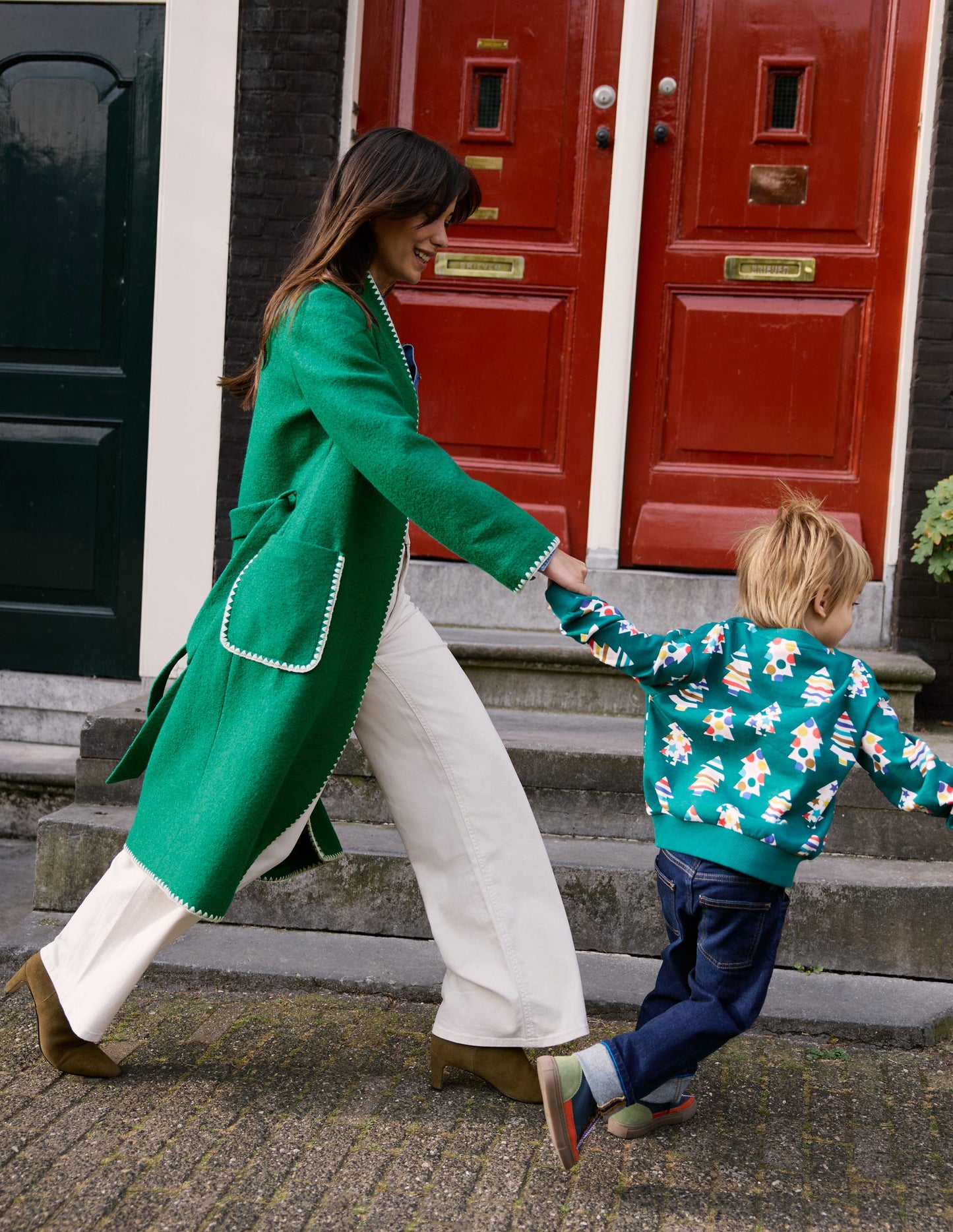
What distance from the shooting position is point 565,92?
4.87 m

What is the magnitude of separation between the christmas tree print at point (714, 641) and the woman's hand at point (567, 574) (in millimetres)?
245

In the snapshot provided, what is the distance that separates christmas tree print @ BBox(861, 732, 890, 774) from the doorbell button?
3237 millimetres

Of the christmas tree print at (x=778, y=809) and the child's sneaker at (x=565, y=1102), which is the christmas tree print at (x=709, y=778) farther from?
the child's sneaker at (x=565, y=1102)

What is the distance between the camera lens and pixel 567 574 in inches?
93.3

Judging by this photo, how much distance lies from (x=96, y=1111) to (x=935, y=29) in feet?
14.5

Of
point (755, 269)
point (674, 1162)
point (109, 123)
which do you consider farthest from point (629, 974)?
point (109, 123)

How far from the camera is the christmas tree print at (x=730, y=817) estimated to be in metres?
2.41

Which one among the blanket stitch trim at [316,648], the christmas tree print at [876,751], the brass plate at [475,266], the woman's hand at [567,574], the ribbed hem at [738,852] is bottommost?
the ribbed hem at [738,852]

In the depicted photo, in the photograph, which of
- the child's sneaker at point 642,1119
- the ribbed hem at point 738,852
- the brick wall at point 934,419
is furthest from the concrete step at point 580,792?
the ribbed hem at point 738,852

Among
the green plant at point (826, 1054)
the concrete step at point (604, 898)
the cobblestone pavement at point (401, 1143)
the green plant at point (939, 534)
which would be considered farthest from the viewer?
the green plant at point (939, 534)

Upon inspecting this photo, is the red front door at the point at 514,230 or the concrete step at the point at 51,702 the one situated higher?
the red front door at the point at 514,230

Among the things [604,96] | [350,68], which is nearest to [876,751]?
[604,96]

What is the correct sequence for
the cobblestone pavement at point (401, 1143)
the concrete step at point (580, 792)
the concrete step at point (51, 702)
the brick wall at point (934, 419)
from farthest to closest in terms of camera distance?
the concrete step at point (51, 702)
the brick wall at point (934, 419)
the concrete step at point (580, 792)
the cobblestone pavement at point (401, 1143)

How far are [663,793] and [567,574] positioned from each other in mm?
489
